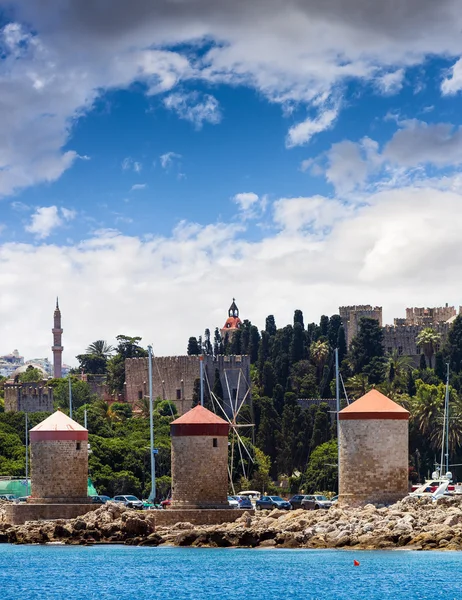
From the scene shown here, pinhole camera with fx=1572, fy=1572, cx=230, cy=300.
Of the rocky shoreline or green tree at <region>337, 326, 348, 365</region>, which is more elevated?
green tree at <region>337, 326, 348, 365</region>

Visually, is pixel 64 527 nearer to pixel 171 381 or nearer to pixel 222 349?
pixel 171 381

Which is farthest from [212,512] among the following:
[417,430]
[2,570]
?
[417,430]

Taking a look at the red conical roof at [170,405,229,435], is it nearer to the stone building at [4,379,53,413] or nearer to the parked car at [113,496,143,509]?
the parked car at [113,496,143,509]

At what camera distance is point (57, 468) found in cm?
5312

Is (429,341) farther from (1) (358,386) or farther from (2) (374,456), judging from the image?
(2) (374,456)

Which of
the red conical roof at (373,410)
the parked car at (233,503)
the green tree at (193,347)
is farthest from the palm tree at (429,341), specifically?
the red conical roof at (373,410)

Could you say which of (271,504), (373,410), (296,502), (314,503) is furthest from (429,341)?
(373,410)

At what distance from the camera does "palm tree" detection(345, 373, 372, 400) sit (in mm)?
86988

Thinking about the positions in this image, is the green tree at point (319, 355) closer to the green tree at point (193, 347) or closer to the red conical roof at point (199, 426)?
the green tree at point (193, 347)

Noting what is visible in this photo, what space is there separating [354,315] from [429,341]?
8.91m

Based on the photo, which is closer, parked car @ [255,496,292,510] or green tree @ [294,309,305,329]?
parked car @ [255,496,292,510]

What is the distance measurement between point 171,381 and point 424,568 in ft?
190

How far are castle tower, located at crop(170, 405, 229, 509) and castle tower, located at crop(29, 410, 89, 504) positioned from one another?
178 inches

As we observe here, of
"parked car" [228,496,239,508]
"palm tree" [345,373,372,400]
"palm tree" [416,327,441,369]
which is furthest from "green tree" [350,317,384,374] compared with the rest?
"parked car" [228,496,239,508]
